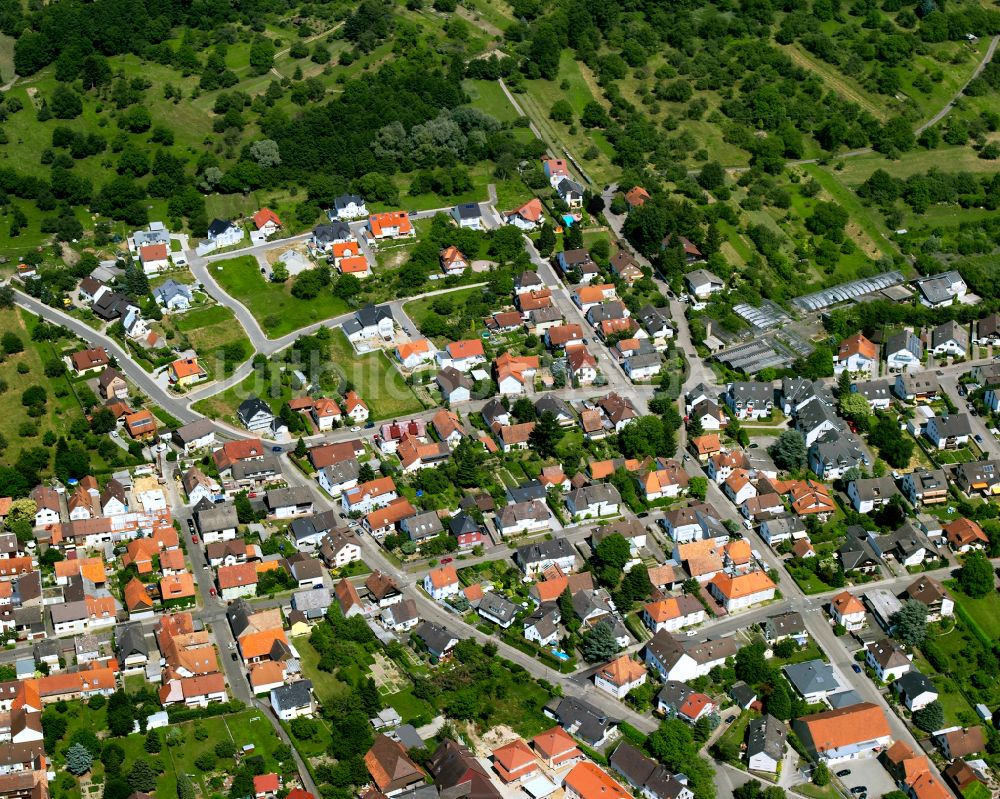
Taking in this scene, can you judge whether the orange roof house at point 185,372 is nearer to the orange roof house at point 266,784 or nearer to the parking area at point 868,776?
the orange roof house at point 266,784

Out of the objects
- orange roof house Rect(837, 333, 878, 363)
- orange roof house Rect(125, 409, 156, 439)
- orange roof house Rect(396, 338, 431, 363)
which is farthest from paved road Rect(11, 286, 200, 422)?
orange roof house Rect(837, 333, 878, 363)

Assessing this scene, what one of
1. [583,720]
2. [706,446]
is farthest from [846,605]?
[583,720]

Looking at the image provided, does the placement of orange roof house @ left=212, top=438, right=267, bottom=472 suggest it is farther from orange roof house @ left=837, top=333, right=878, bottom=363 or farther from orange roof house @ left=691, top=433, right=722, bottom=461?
orange roof house @ left=837, top=333, right=878, bottom=363

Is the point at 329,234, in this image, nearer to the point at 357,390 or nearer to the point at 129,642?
the point at 357,390

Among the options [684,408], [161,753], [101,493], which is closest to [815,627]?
[684,408]

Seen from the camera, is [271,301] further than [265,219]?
No

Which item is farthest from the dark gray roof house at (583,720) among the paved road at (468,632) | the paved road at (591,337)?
the paved road at (591,337)
